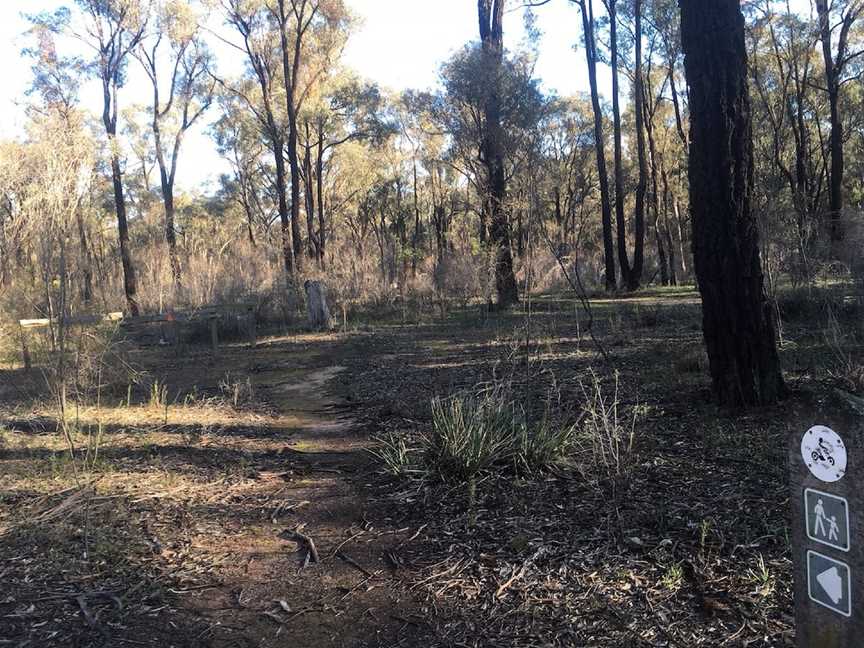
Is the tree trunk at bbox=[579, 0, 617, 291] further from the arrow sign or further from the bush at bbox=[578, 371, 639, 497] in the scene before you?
the arrow sign

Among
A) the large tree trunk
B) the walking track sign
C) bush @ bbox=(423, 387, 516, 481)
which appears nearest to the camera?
the walking track sign

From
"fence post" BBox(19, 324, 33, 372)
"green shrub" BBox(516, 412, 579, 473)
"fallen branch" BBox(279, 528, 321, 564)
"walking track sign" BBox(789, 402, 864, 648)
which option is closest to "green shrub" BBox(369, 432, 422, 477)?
"green shrub" BBox(516, 412, 579, 473)

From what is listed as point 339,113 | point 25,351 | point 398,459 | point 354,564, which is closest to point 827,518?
point 354,564

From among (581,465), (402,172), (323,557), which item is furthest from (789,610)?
(402,172)

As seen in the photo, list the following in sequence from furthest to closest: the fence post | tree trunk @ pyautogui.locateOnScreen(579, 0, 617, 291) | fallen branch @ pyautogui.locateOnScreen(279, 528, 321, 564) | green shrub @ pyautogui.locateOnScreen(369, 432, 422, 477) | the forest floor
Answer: tree trunk @ pyautogui.locateOnScreen(579, 0, 617, 291), the fence post, green shrub @ pyautogui.locateOnScreen(369, 432, 422, 477), fallen branch @ pyautogui.locateOnScreen(279, 528, 321, 564), the forest floor

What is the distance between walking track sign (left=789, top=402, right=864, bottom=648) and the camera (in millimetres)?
1511

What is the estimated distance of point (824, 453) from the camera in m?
1.57

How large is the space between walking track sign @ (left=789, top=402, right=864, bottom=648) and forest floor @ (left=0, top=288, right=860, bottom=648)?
10 cm

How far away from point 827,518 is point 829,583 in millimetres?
175

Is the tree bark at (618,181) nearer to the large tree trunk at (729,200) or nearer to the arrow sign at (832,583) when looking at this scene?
the large tree trunk at (729,200)

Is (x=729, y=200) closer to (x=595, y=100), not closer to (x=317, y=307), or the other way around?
(x=317, y=307)

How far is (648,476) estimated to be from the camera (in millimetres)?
4469

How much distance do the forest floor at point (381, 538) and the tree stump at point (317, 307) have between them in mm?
10501

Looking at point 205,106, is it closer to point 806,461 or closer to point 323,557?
point 323,557
